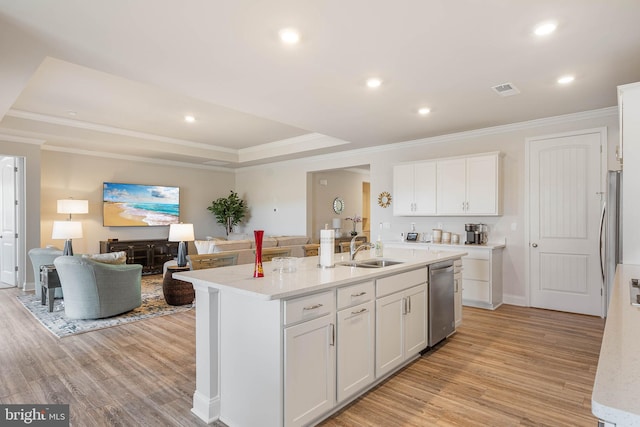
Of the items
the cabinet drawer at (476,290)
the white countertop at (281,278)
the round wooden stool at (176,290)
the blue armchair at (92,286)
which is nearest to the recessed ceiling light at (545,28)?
the white countertop at (281,278)

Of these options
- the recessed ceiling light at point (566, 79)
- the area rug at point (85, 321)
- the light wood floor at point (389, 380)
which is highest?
the recessed ceiling light at point (566, 79)

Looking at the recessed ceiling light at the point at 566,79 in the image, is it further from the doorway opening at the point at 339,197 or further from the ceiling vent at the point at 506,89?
the doorway opening at the point at 339,197

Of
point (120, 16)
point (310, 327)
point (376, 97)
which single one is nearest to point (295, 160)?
point (376, 97)

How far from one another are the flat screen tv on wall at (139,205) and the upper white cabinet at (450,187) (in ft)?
16.9

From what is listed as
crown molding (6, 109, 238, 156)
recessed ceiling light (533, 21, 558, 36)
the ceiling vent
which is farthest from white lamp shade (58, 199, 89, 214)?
recessed ceiling light (533, 21, 558, 36)

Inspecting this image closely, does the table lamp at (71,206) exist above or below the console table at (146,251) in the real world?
above

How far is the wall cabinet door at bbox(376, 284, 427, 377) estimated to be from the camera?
8.54ft

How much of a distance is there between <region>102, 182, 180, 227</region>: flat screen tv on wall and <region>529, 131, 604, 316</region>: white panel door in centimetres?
711

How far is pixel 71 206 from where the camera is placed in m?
6.17

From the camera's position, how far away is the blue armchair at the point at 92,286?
4.01 metres

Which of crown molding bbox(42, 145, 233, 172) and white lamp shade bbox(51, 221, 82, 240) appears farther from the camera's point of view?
crown molding bbox(42, 145, 233, 172)

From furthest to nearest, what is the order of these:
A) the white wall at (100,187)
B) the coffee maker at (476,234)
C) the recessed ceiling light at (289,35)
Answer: the white wall at (100,187)
the coffee maker at (476,234)
the recessed ceiling light at (289,35)

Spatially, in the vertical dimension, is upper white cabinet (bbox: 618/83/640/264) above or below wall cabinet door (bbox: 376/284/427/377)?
above

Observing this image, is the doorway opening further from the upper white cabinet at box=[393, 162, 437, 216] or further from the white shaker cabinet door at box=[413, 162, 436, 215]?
the white shaker cabinet door at box=[413, 162, 436, 215]
